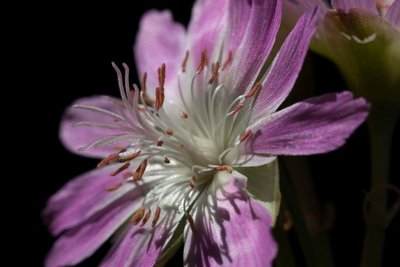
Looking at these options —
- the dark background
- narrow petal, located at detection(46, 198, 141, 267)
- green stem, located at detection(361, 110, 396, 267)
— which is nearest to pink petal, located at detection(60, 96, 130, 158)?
narrow petal, located at detection(46, 198, 141, 267)

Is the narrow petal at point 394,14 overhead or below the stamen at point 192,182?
overhead

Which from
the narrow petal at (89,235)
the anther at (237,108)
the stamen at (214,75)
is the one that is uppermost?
the stamen at (214,75)

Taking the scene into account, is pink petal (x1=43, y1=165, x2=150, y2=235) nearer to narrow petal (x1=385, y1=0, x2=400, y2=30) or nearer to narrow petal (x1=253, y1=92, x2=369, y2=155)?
narrow petal (x1=253, y1=92, x2=369, y2=155)

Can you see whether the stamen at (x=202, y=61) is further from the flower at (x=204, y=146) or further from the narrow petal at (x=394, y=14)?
the narrow petal at (x=394, y=14)

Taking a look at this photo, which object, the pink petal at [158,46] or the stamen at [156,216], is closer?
the stamen at [156,216]

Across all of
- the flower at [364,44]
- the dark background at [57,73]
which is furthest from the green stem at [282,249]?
the dark background at [57,73]

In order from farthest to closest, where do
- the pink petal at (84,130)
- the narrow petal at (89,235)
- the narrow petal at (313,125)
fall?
the pink petal at (84,130) < the narrow petal at (89,235) < the narrow petal at (313,125)

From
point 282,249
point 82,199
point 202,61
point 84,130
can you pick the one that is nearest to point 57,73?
point 84,130
